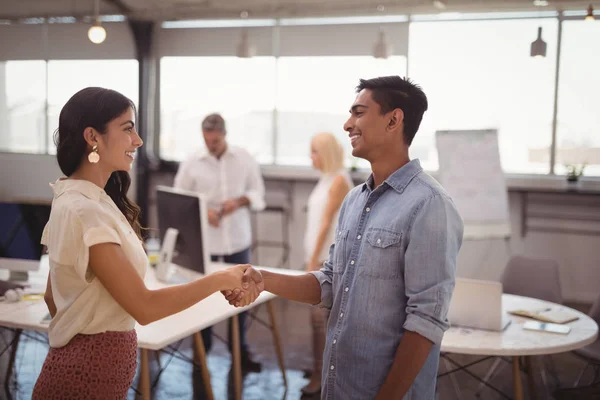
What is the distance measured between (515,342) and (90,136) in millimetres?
2019

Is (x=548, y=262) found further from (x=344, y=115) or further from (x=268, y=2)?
(x=268, y=2)

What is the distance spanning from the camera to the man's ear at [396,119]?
1888 millimetres

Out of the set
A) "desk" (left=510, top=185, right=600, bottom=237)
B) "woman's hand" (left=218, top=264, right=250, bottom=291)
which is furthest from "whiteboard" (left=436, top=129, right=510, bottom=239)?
"woman's hand" (left=218, top=264, right=250, bottom=291)

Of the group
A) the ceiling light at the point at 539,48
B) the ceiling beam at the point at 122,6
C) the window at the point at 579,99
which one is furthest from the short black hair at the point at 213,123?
the ceiling beam at the point at 122,6

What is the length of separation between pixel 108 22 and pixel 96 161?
7.25m

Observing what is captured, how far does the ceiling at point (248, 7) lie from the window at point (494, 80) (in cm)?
23

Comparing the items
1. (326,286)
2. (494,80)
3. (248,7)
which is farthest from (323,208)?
(248,7)

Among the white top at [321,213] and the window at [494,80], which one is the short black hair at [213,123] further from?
the window at [494,80]

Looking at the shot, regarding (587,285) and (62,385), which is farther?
(587,285)

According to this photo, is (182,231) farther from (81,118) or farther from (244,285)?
(81,118)

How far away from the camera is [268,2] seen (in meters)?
7.68

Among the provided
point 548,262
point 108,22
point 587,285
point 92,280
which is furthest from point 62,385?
point 108,22

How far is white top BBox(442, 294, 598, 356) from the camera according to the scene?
9.16 ft

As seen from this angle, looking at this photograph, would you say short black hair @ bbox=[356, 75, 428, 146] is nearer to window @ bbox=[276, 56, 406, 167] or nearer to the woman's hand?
the woman's hand
